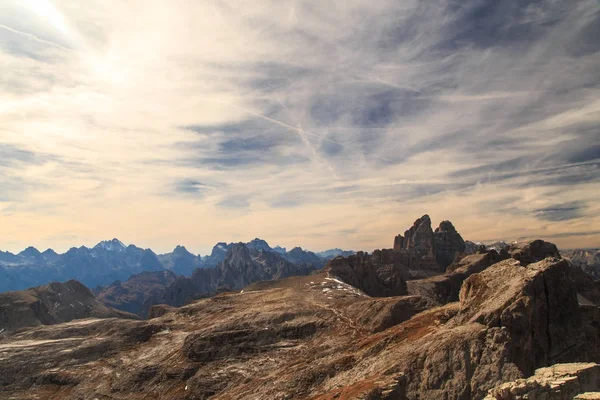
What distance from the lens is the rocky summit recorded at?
112 feet

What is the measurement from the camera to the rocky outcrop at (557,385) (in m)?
24.5

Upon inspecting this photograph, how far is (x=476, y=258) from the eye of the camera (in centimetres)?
17762

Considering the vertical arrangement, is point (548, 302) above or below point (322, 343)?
above

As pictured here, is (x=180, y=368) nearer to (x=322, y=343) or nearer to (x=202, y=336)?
(x=202, y=336)

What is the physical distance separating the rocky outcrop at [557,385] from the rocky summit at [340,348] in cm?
7

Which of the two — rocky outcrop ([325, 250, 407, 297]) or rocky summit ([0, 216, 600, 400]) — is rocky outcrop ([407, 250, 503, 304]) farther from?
rocky summit ([0, 216, 600, 400])

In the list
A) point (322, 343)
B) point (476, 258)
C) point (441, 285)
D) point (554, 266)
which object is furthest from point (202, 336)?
point (476, 258)

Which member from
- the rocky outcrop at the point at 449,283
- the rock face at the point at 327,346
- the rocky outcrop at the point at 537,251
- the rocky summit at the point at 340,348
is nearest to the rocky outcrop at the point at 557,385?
the rocky summit at the point at 340,348

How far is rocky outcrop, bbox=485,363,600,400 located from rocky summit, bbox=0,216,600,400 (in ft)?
0.23

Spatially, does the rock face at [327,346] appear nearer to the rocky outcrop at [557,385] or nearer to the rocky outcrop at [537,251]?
the rocky outcrop at [557,385]

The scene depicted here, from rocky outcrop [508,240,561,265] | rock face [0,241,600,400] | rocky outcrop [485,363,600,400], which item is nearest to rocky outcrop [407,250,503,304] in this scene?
rocky outcrop [508,240,561,265]

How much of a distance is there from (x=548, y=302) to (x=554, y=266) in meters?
4.57

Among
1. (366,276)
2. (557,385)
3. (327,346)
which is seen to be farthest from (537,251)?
(557,385)

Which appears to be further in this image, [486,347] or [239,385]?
[239,385]
